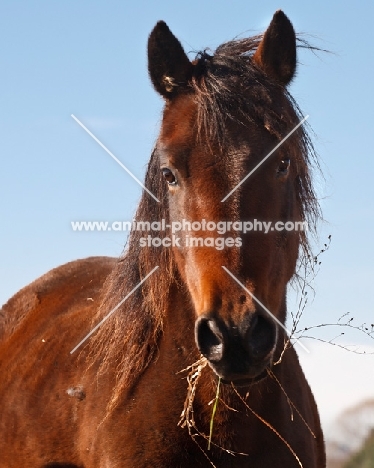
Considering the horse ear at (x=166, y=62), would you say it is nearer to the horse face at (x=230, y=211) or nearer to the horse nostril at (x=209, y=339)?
the horse face at (x=230, y=211)

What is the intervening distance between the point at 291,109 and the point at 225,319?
154cm

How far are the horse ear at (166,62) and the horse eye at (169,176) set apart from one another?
56cm

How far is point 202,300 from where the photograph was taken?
343cm

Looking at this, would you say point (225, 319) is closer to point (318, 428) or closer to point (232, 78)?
point (232, 78)

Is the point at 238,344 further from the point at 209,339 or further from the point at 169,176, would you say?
the point at 169,176

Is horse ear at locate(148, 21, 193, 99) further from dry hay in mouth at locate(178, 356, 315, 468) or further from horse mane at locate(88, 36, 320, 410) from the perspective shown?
dry hay in mouth at locate(178, 356, 315, 468)

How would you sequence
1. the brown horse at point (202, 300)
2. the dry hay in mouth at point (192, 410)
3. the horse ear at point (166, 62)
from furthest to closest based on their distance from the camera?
the horse ear at point (166, 62), the dry hay in mouth at point (192, 410), the brown horse at point (202, 300)

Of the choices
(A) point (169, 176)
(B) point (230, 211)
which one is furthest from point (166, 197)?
(B) point (230, 211)

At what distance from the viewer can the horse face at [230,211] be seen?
329cm

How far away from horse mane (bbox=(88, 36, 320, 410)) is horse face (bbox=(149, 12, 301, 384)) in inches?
1.8

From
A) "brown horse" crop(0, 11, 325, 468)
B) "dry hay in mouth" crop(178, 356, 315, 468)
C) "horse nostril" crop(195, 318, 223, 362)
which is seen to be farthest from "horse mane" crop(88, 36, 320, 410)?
"horse nostril" crop(195, 318, 223, 362)

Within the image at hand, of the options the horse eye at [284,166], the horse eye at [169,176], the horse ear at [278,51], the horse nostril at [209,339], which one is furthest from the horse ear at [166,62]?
the horse nostril at [209,339]

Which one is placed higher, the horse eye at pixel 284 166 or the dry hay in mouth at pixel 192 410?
the horse eye at pixel 284 166

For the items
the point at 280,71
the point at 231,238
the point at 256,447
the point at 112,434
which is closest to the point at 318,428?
the point at 256,447
